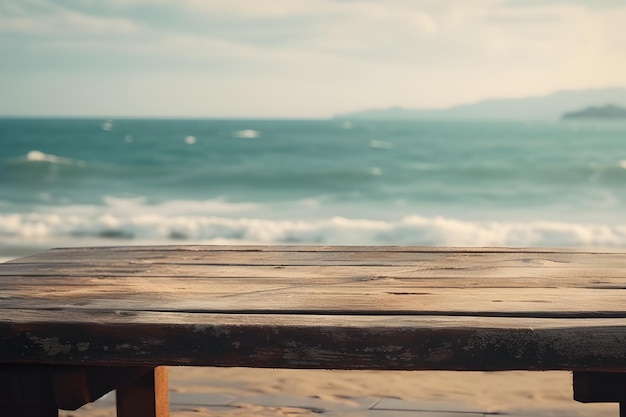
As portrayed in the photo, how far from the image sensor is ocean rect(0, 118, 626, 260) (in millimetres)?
10234

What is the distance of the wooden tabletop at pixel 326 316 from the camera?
112 cm

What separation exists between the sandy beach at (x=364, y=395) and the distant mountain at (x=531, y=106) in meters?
26.4

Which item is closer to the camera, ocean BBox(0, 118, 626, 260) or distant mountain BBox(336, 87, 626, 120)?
ocean BBox(0, 118, 626, 260)

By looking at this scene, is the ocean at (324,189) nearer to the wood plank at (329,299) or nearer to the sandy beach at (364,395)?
the sandy beach at (364,395)

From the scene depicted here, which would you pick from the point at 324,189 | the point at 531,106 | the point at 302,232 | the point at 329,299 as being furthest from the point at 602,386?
the point at 531,106

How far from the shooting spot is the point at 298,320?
3.89 ft

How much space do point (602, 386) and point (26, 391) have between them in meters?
0.78

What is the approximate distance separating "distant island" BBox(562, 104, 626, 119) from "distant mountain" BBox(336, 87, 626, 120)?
5.4 inches

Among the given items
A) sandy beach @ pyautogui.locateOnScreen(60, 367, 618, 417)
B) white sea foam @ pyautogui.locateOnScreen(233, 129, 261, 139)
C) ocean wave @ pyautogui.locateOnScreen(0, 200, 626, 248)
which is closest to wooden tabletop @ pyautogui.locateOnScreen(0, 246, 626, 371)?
sandy beach @ pyautogui.locateOnScreen(60, 367, 618, 417)

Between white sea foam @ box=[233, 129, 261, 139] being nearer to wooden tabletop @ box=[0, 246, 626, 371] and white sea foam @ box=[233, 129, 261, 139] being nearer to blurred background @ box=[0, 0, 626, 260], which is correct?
blurred background @ box=[0, 0, 626, 260]

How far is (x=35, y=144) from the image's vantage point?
27016mm

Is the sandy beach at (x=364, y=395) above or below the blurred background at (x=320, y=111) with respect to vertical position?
below

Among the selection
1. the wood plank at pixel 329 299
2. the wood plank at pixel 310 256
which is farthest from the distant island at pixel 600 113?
the wood plank at pixel 329 299

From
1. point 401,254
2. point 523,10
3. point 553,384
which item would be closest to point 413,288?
point 401,254
